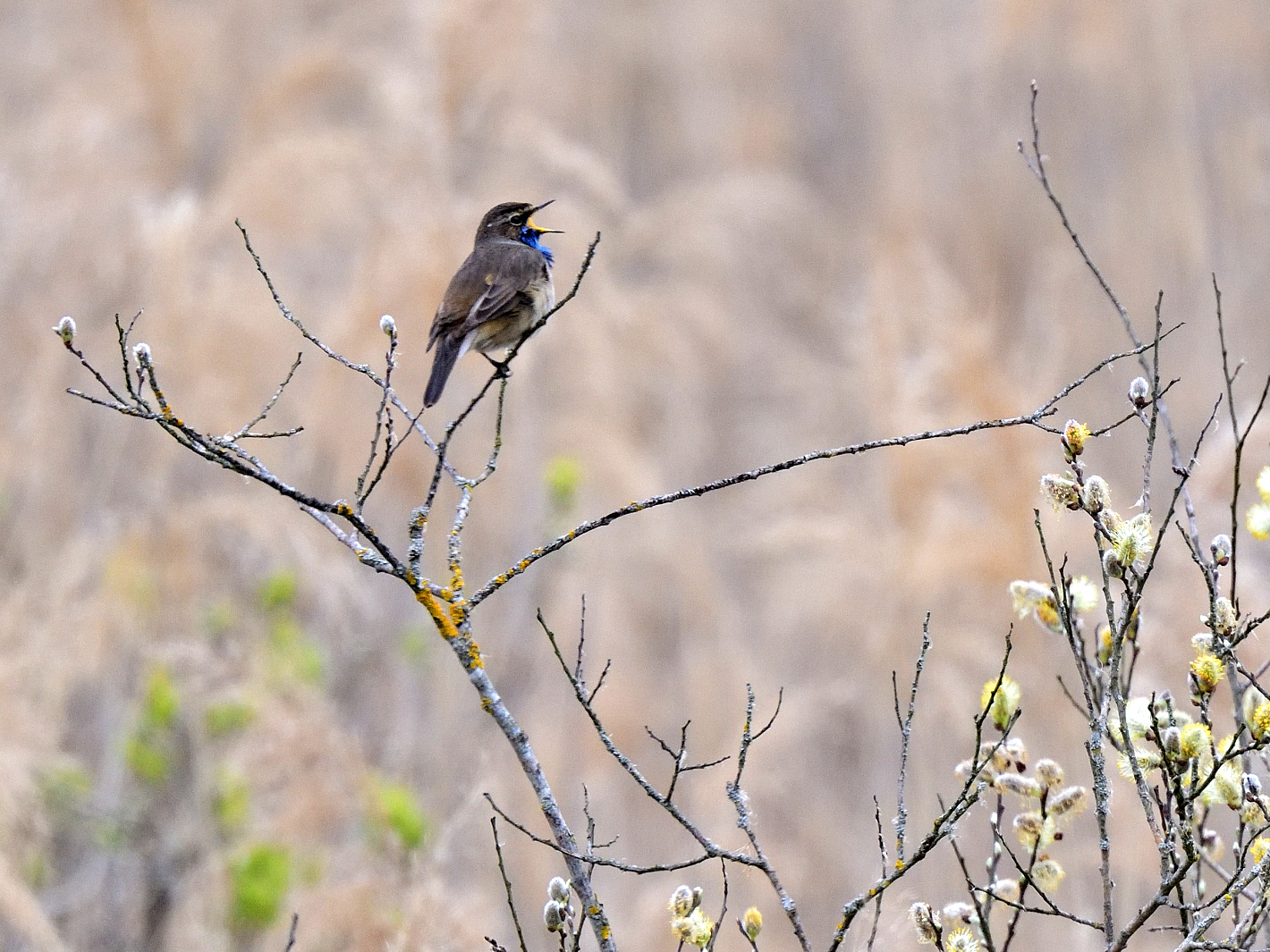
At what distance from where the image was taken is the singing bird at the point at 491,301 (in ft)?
11.9

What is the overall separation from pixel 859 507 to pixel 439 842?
3397mm

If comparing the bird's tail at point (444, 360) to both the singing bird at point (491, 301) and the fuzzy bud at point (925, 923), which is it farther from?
the fuzzy bud at point (925, 923)

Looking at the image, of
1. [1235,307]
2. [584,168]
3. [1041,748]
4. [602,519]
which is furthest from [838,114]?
[602,519]

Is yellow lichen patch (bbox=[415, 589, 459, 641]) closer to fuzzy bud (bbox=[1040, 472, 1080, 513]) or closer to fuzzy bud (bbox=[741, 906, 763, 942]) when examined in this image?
fuzzy bud (bbox=[741, 906, 763, 942])

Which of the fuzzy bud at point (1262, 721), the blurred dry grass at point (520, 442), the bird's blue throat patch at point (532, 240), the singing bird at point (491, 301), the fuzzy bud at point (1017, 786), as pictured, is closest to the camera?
the fuzzy bud at point (1262, 721)

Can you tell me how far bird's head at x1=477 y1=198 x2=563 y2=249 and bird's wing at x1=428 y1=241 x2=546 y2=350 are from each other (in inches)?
8.8

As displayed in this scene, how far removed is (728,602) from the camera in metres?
7.02

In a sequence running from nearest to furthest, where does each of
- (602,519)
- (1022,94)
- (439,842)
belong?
1. (602,519)
2. (439,842)
3. (1022,94)

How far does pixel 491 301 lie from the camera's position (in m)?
3.62

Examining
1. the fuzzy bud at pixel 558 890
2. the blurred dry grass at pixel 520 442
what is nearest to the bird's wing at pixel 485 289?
the blurred dry grass at pixel 520 442

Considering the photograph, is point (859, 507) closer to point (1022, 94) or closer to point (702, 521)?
point (702, 521)

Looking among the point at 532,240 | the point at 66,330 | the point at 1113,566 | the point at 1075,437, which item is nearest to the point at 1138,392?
the point at 1075,437

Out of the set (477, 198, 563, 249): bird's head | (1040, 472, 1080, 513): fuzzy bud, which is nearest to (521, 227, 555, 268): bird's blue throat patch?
(477, 198, 563, 249): bird's head

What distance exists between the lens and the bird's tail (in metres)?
3.43
